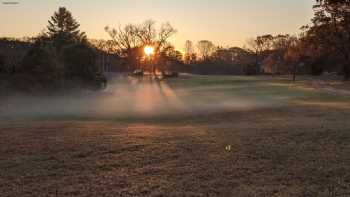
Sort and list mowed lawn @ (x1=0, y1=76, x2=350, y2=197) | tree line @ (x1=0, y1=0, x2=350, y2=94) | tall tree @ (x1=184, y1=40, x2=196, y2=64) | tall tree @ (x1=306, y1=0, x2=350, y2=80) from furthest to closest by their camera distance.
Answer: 1. tall tree @ (x1=184, y1=40, x2=196, y2=64)
2. tall tree @ (x1=306, y1=0, x2=350, y2=80)
3. tree line @ (x1=0, y1=0, x2=350, y2=94)
4. mowed lawn @ (x1=0, y1=76, x2=350, y2=197)

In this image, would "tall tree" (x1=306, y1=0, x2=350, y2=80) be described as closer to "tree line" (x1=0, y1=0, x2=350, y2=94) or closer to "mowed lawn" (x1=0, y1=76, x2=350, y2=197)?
"tree line" (x1=0, y1=0, x2=350, y2=94)

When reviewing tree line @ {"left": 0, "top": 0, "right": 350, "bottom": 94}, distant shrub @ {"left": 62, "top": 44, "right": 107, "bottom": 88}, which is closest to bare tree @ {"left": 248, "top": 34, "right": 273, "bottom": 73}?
tree line @ {"left": 0, "top": 0, "right": 350, "bottom": 94}

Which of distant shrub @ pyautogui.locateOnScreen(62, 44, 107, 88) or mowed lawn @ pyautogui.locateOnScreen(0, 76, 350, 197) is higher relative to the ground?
distant shrub @ pyautogui.locateOnScreen(62, 44, 107, 88)

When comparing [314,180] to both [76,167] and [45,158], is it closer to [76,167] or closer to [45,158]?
[76,167]

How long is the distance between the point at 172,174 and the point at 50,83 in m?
28.5

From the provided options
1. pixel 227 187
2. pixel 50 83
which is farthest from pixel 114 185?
pixel 50 83

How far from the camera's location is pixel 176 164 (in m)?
6.74

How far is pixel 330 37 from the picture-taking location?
5091 cm

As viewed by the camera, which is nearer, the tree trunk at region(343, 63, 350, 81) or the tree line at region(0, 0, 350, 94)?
the tree line at region(0, 0, 350, 94)

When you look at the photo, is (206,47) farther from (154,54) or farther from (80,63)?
(80,63)

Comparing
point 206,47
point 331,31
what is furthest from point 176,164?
point 206,47

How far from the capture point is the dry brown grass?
18.1 ft

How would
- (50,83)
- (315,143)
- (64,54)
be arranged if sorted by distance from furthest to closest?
1. (64,54)
2. (50,83)
3. (315,143)

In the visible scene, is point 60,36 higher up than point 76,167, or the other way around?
point 60,36
